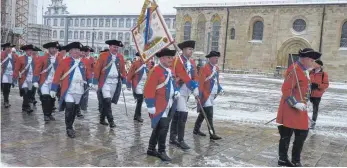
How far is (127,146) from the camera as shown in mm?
6859

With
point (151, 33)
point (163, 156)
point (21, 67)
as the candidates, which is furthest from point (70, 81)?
point (21, 67)

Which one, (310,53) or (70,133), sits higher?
(310,53)

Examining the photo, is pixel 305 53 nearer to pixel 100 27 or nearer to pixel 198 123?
pixel 198 123

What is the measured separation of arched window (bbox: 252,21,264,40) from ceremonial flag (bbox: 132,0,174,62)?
36.4m

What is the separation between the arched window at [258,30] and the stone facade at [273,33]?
16.9 inches

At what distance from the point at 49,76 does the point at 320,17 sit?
3440 centimetres

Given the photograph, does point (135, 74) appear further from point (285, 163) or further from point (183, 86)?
point (285, 163)

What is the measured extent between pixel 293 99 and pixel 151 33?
112 inches

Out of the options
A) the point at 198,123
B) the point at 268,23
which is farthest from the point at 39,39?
the point at 198,123

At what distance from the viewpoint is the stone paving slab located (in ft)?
19.3

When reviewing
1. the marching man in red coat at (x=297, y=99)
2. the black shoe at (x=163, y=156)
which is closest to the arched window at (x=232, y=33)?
the marching man in red coat at (x=297, y=99)

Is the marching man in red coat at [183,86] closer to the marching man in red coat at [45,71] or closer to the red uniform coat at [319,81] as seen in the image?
the marching man in red coat at [45,71]

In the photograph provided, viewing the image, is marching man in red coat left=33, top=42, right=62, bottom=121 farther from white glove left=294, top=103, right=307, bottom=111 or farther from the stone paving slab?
white glove left=294, top=103, right=307, bottom=111

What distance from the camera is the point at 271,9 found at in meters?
40.5
